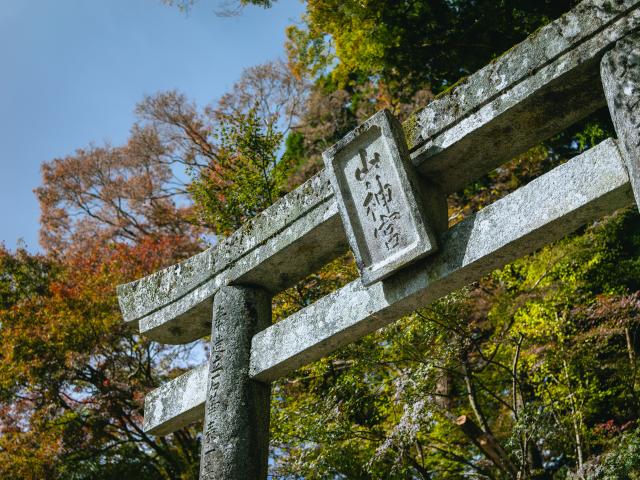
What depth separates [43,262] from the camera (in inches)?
555

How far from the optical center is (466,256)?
347 centimetres

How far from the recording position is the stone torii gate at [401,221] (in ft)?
10.4

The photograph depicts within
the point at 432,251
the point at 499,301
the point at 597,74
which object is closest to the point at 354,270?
the point at 499,301

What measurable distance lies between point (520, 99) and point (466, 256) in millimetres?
875

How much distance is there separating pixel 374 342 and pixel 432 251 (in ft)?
13.6

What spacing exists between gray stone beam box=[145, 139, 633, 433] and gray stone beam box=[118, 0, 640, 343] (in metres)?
0.39

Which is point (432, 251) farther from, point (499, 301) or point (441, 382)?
point (441, 382)

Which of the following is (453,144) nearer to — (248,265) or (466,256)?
(466,256)

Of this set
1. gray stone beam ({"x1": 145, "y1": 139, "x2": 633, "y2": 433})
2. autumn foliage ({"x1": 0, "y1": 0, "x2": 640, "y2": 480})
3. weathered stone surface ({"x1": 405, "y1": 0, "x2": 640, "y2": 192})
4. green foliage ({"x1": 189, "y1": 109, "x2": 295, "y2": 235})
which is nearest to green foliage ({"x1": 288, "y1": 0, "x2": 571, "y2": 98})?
autumn foliage ({"x1": 0, "y1": 0, "x2": 640, "y2": 480})

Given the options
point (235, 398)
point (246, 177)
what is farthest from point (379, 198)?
point (246, 177)

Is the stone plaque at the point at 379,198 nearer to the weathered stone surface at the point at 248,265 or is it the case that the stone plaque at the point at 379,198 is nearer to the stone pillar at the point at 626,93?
the weathered stone surface at the point at 248,265

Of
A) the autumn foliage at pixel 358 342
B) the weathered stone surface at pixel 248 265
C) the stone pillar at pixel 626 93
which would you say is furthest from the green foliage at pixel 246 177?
the stone pillar at pixel 626 93

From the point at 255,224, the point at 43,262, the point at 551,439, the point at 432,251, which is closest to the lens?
the point at 432,251

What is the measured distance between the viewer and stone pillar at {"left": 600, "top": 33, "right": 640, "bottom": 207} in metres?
2.93
